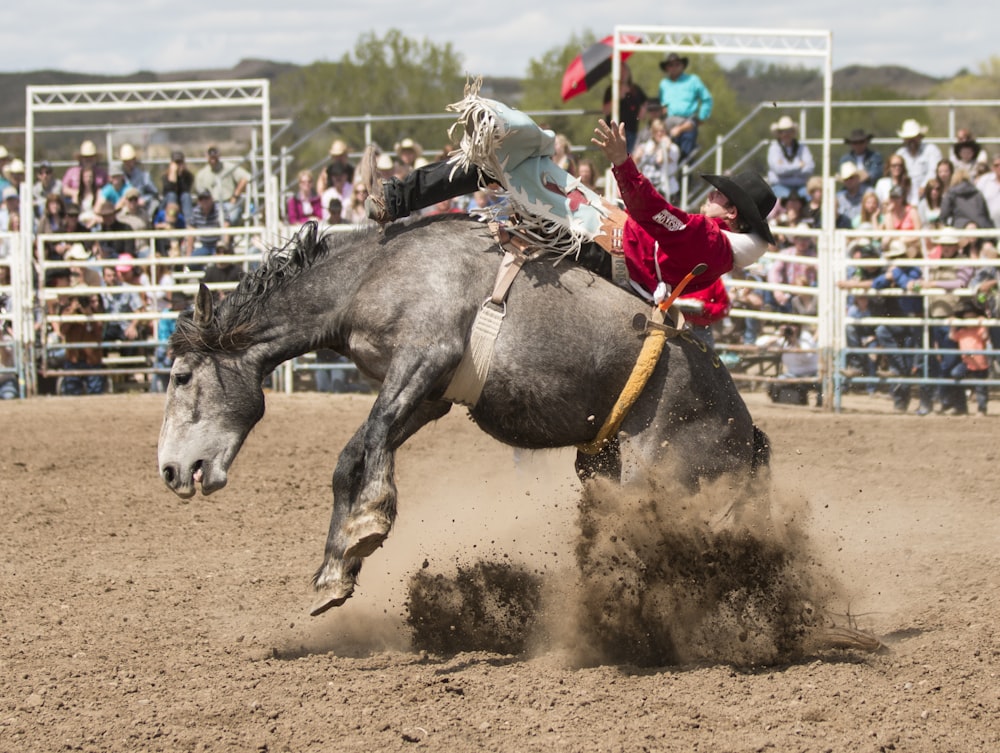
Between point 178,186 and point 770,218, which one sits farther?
point 178,186

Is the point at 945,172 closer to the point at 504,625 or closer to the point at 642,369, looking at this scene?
the point at 642,369

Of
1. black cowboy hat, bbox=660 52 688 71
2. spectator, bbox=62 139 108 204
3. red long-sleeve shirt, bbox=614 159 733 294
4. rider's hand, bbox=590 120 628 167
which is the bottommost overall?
red long-sleeve shirt, bbox=614 159 733 294

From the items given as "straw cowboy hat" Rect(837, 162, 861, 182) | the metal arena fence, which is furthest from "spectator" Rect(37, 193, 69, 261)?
"straw cowboy hat" Rect(837, 162, 861, 182)

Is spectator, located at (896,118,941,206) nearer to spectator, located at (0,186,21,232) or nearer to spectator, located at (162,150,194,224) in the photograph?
spectator, located at (162,150,194,224)

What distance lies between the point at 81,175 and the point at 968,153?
30.1 ft

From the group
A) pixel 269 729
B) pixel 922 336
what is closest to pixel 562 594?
pixel 269 729

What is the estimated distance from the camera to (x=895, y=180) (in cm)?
1160

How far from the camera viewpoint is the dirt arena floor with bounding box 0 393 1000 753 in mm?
3738

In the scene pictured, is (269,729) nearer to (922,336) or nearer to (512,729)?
(512,729)

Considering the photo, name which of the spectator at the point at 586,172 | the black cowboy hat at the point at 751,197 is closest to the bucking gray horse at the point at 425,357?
the black cowboy hat at the point at 751,197

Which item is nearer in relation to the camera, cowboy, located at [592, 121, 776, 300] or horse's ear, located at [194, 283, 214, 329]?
cowboy, located at [592, 121, 776, 300]

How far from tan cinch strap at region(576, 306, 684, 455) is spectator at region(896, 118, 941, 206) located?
8.24 meters

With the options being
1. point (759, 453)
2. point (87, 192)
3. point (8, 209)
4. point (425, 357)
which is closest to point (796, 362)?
point (759, 453)

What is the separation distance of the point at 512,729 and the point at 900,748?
1115mm
